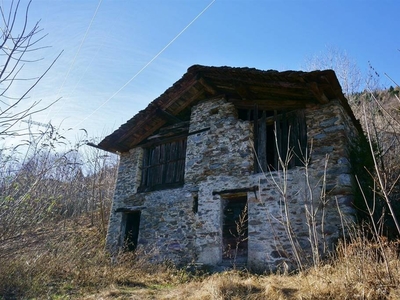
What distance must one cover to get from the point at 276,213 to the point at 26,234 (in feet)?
16.2

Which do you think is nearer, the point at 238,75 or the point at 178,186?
the point at 238,75

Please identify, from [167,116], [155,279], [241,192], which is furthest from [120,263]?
[167,116]

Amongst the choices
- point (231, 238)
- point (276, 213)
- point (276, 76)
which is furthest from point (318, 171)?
point (231, 238)

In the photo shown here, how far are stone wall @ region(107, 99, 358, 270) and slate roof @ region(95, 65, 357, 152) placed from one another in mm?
353

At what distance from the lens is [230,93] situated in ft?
28.8

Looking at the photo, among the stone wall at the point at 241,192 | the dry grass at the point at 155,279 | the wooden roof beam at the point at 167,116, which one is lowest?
the dry grass at the point at 155,279

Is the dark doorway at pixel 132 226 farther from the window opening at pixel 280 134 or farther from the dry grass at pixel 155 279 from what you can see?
the window opening at pixel 280 134

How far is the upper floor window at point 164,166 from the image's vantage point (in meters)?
9.22

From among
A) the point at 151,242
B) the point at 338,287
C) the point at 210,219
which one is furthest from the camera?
the point at 151,242

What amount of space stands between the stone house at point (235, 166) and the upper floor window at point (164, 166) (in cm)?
4

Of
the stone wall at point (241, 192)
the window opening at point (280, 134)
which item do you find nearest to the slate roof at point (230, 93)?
the window opening at point (280, 134)

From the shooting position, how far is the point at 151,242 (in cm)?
864

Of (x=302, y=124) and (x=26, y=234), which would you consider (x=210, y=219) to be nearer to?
(x=302, y=124)

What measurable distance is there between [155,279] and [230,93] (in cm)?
525
